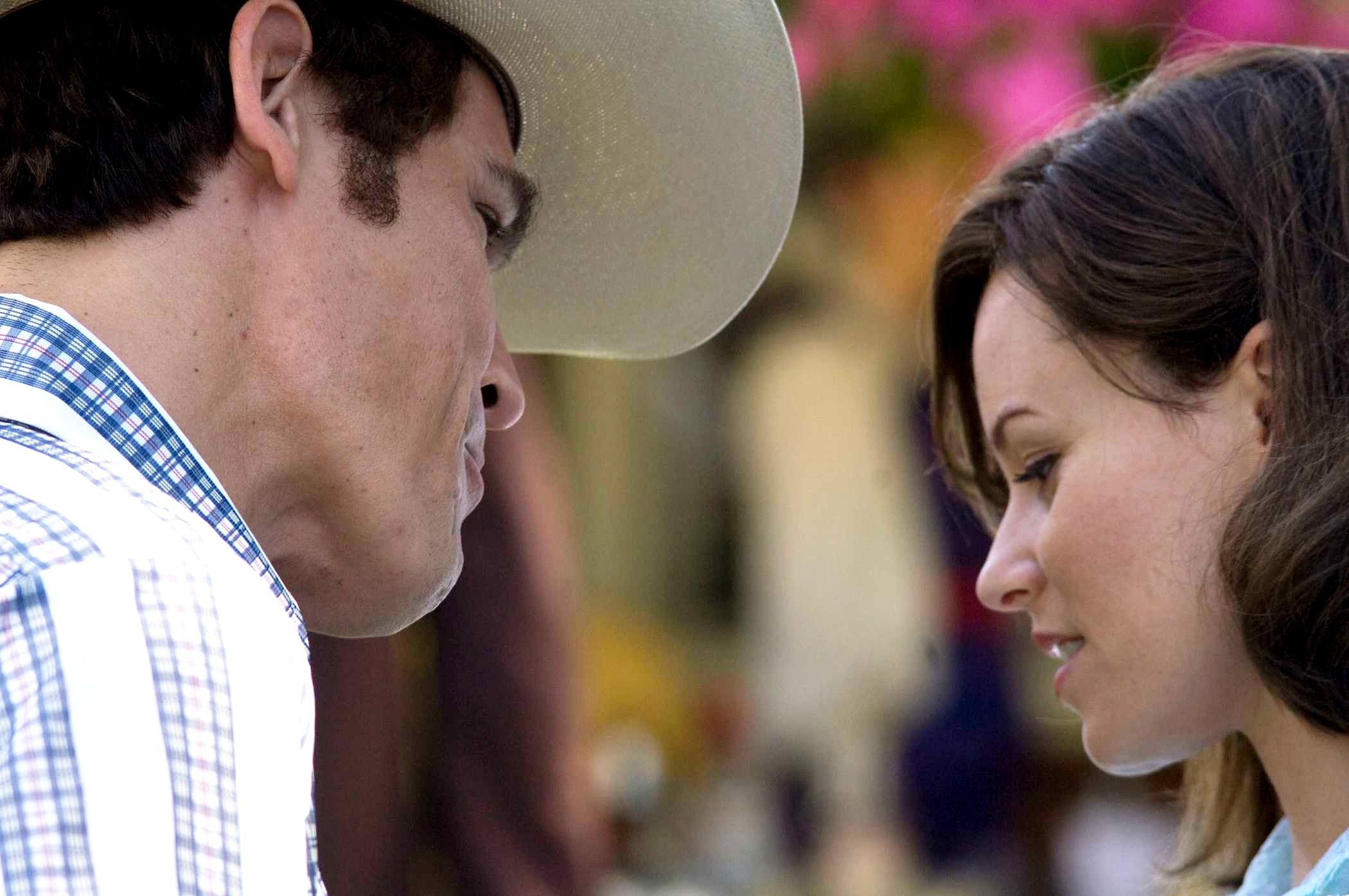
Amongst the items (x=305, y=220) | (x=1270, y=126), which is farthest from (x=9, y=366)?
(x=1270, y=126)

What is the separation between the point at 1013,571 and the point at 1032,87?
2.32 meters

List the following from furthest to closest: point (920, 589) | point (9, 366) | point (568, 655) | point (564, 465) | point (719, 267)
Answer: point (564, 465), point (920, 589), point (568, 655), point (719, 267), point (9, 366)

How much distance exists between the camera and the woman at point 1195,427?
1.62m

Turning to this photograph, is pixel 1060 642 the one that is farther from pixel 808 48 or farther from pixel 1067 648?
pixel 808 48

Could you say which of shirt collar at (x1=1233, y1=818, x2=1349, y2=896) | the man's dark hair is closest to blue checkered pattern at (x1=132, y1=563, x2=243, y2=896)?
the man's dark hair

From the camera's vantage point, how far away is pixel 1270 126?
1.76 meters

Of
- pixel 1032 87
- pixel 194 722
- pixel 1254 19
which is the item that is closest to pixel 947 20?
pixel 1032 87

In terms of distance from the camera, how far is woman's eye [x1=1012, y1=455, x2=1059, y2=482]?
5.98 ft

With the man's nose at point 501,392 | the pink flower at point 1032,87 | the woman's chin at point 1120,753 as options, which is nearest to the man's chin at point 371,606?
the man's nose at point 501,392

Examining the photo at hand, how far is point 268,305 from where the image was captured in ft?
4.46

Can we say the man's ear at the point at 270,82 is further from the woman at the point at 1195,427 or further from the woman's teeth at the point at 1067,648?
the woman's teeth at the point at 1067,648

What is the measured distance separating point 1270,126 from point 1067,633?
0.62m

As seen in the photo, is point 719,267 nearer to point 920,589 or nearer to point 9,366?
point 9,366

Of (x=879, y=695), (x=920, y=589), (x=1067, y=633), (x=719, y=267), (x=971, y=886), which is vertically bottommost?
(x=971, y=886)
